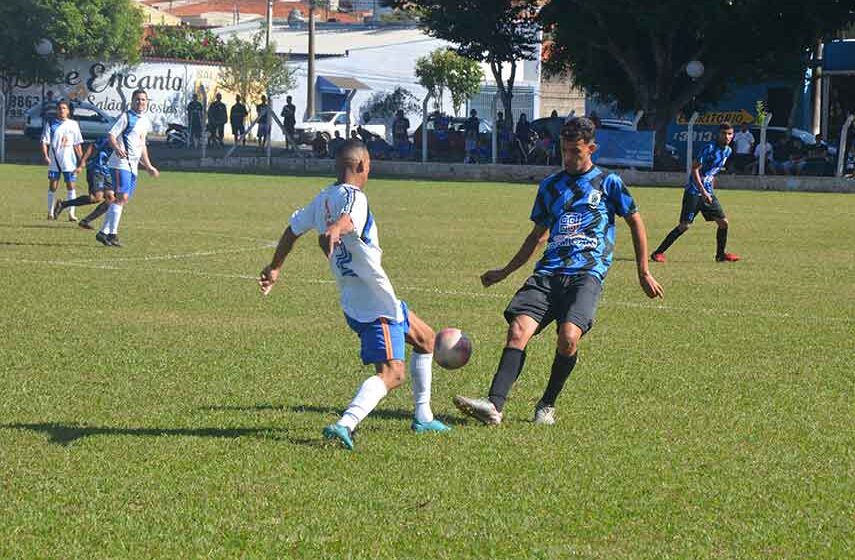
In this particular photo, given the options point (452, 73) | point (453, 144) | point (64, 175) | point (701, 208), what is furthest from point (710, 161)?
point (452, 73)

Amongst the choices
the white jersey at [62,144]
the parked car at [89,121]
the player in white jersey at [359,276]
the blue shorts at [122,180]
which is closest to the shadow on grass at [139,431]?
the player in white jersey at [359,276]

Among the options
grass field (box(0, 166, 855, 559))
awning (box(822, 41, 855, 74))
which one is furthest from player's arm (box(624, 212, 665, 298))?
awning (box(822, 41, 855, 74))

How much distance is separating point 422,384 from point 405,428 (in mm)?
277

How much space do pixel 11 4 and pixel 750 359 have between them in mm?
52800

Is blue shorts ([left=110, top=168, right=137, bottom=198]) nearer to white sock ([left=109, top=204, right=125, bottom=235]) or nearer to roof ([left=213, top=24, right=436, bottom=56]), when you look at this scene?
white sock ([left=109, top=204, right=125, bottom=235])

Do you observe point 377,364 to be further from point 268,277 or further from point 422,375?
point 268,277

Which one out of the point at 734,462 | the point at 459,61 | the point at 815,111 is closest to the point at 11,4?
the point at 459,61

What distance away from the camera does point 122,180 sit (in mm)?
19266

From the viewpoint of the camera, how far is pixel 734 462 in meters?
7.41

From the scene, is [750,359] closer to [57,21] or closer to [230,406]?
[230,406]

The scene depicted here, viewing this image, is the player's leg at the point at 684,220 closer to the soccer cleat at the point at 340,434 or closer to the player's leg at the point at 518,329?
the player's leg at the point at 518,329

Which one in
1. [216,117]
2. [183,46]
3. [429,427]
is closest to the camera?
[429,427]

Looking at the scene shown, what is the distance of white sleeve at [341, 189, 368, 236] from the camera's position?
23.9ft

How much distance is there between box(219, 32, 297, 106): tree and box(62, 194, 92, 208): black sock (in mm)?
46385
